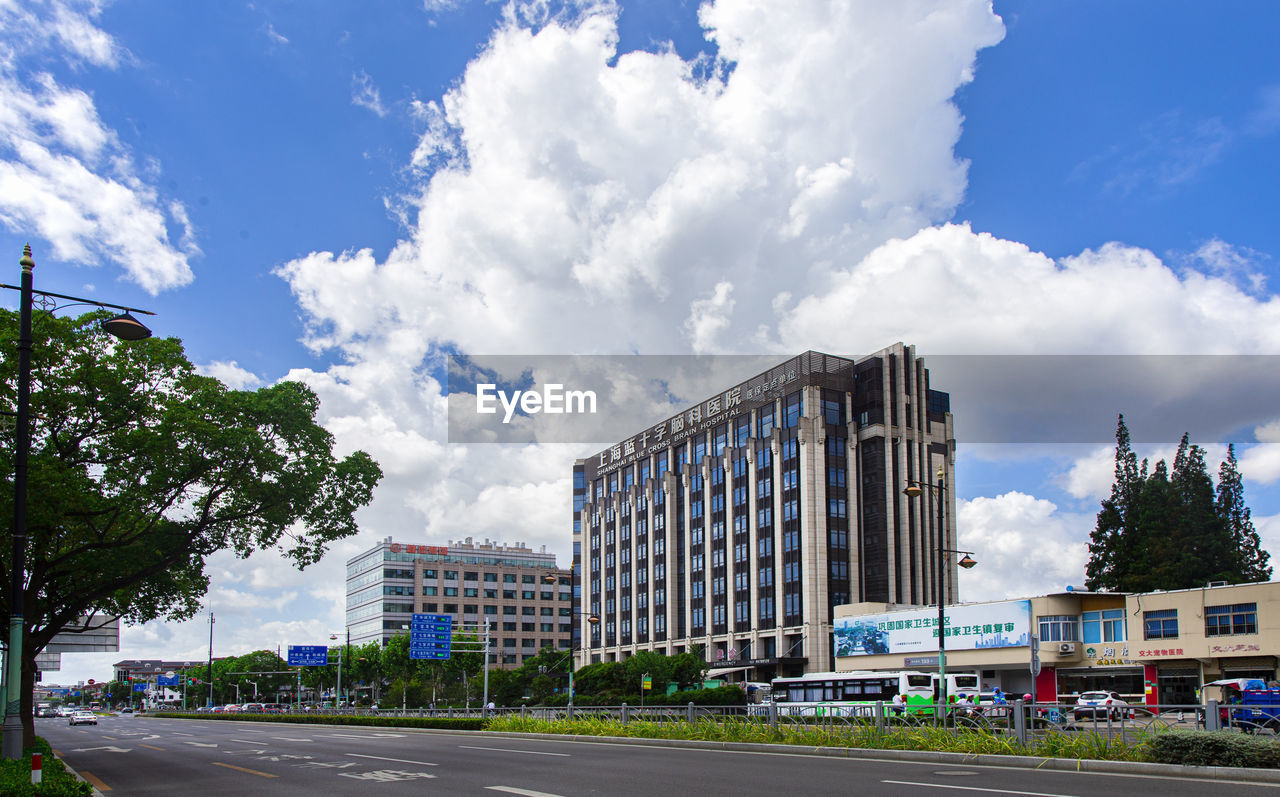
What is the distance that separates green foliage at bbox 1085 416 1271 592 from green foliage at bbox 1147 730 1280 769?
208 ft

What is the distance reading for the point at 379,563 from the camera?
146 m

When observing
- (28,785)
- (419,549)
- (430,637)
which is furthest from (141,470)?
(419,549)

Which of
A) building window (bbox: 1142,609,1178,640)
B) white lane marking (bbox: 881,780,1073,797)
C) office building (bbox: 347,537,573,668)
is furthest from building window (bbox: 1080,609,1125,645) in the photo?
office building (bbox: 347,537,573,668)

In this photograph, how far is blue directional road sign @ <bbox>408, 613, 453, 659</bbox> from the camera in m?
67.4

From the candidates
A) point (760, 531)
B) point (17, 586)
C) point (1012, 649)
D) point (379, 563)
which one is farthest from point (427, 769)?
point (379, 563)

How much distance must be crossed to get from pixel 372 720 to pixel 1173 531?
6030 centimetres

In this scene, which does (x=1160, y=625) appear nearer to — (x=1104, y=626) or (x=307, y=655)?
(x=1104, y=626)

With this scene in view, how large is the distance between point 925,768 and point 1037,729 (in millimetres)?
2783

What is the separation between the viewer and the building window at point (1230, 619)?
50.1m

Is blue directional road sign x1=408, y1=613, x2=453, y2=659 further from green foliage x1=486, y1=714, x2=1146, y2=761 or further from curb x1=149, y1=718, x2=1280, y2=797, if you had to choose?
curb x1=149, y1=718, x2=1280, y2=797

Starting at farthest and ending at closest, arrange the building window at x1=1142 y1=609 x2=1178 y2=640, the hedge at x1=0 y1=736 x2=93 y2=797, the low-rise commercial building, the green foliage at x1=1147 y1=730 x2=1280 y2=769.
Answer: the building window at x1=1142 y1=609 x2=1178 y2=640
the low-rise commercial building
the green foliage at x1=1147 y1=730 x2=1280 y2=769
the hedge at x1=0 y1=736 x2=93 y2=797

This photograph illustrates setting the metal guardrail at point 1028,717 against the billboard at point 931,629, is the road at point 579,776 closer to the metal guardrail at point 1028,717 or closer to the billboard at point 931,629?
the metal guardrail at point 1028,717

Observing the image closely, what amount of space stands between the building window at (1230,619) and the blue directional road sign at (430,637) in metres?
45.1

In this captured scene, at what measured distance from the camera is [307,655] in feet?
302
